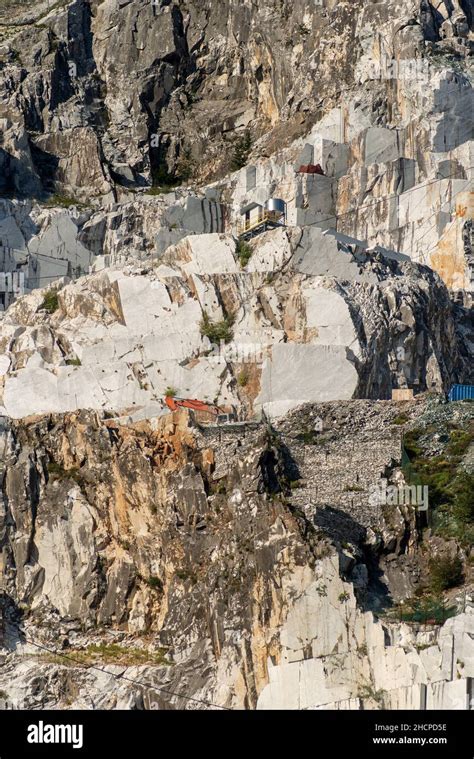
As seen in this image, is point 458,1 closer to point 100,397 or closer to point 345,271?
point 345,271

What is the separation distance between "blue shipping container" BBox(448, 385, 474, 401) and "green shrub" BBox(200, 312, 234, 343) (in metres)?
7.67

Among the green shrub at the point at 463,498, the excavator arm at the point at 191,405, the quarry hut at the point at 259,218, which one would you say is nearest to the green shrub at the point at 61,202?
the quarry hut at the point at 259,218

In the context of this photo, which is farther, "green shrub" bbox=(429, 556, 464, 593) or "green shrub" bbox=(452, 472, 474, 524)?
"green shrub" bbox=(452, 472, 474, 524)

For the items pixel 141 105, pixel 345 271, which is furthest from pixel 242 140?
pixel 345 271

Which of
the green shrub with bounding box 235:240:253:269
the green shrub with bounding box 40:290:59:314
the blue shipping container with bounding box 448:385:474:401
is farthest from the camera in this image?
the green shrub with bounding box 40:290:59:314

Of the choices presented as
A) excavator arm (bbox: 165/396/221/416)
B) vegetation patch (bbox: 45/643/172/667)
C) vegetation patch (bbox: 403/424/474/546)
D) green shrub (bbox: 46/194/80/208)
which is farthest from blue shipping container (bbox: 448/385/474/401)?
green shrub (bbox: 46/194/80/208)

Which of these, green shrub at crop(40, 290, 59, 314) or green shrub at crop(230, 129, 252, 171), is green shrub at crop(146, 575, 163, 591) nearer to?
green shrub at crop(40, 290, 59, 314)

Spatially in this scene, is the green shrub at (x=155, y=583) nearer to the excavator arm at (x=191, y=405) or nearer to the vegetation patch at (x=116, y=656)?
Result: the vegetation patch at (x=116, y=656)

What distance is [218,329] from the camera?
67.9m

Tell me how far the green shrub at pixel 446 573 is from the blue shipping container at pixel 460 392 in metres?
9.31

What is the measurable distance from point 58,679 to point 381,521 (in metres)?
10.9

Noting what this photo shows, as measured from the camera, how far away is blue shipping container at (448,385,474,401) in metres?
67.1

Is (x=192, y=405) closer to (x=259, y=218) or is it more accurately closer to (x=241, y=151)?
(x=259, y=218)

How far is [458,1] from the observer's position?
3780 inches
